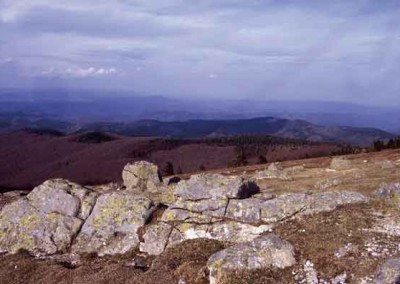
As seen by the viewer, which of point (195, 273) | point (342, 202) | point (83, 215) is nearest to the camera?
point (195, 273)

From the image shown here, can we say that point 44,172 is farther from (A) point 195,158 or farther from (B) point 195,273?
(B) point 195,273

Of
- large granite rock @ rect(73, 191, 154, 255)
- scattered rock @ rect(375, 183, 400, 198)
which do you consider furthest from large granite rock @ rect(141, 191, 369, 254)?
large granite rock @ rect(73, 191, 154, 255)

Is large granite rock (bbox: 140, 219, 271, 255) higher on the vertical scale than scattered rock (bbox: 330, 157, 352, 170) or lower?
higher

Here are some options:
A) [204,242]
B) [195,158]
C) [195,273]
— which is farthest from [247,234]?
[195,158]

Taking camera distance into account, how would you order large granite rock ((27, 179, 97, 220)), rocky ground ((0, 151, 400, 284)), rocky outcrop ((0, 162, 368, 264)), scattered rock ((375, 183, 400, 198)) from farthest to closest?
large granite rock ((27, 179, 97, 220)) → scattered rock ((375, 183, 400, 198)) → rocky outcrop ((0, 162, 368, 264)) → rocky ground ((0, 151, 400, 284))

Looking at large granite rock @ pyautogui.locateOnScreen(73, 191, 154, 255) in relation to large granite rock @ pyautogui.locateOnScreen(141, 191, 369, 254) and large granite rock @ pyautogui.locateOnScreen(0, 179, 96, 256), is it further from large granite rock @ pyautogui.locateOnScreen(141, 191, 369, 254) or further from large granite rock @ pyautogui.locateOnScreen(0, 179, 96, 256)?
large granite rock @ pyautogui.locateOnScreen(141, 191, 369, 254)

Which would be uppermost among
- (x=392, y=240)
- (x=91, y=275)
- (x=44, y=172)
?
(x=392, y=240)

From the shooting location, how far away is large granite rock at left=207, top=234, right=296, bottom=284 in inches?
755

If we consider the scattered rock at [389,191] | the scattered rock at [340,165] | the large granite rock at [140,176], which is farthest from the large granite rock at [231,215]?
the scattered rock at [340,165]

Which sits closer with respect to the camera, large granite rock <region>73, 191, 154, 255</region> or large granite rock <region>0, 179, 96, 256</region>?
large granite rock <region>73, 191, 154, 255</region>

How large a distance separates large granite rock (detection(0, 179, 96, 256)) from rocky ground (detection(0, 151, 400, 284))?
0.06 meters

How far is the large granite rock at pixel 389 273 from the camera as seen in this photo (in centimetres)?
1695

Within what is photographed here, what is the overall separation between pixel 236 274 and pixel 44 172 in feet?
618

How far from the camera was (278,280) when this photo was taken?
18469 millimetres
